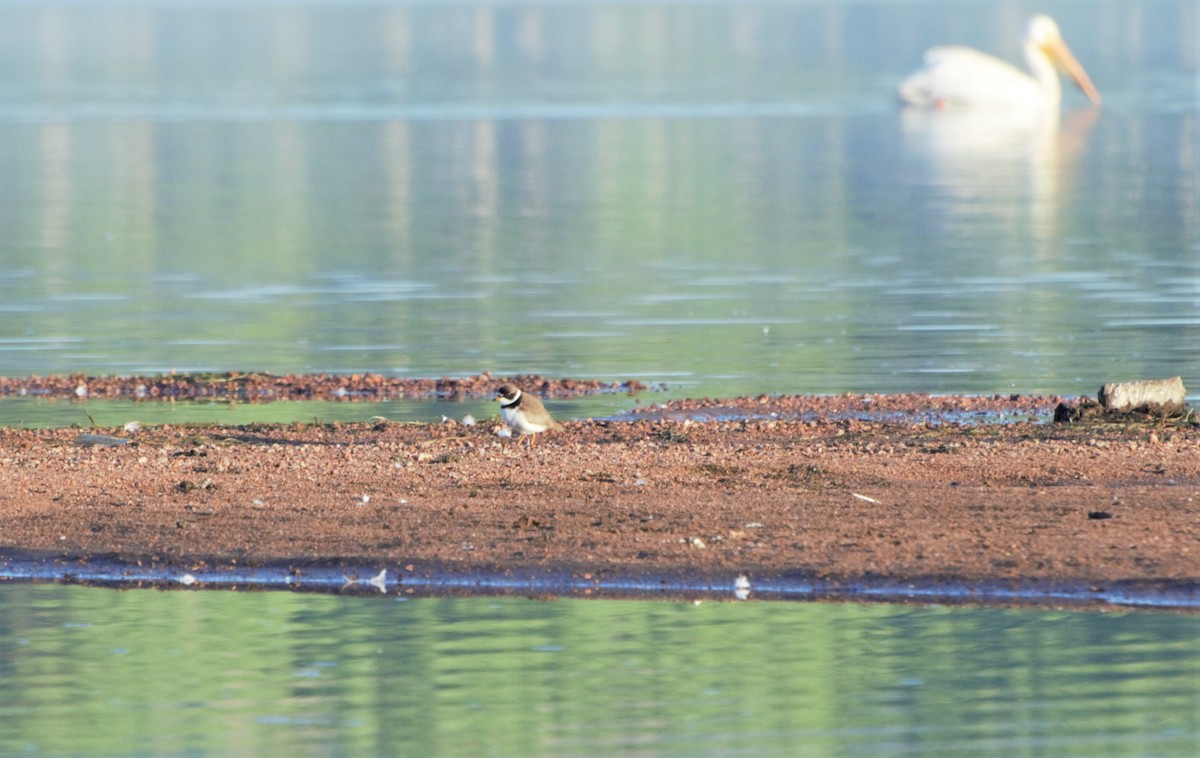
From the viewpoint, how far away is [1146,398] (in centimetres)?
1594

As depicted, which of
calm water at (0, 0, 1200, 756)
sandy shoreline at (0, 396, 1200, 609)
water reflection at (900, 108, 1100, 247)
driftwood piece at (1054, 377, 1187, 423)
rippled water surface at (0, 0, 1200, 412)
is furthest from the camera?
water reflection at (900, 108, 1100, 247)

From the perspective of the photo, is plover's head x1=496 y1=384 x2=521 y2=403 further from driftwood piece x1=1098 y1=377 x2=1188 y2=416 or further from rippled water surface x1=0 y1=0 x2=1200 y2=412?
rippled water surface x1=0 y1=0 x2=1200 y2=412

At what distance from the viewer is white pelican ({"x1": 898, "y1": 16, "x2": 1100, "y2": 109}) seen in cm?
6250

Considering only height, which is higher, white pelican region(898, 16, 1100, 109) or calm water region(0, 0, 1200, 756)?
white pelican region(898, 16, 1100, 109)

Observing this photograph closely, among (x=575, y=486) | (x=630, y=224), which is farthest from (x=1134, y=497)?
(x=630, y=224)

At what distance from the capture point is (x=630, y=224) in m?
36.3

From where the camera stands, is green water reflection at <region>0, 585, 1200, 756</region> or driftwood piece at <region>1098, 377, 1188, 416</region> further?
driftwood piece at <region>1098, 377, 1188, 416</region>

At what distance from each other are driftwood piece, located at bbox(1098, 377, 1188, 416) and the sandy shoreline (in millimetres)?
367

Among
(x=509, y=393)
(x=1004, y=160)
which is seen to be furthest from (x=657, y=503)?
(x=1004, y=160)

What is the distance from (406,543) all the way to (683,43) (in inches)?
4213

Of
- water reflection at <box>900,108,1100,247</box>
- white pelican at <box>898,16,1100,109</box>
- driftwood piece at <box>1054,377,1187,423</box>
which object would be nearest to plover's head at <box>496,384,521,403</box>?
driftwood piece at <box>1054,377,1187,423</box>

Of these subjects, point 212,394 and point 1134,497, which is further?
point 212,394

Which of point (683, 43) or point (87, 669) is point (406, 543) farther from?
point (683, 43)

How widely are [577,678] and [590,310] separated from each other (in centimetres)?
1583
